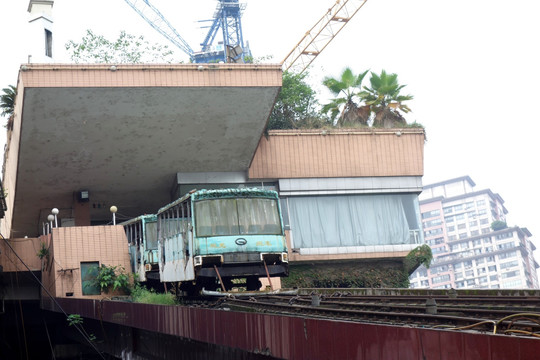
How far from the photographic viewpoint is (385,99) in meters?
39.2

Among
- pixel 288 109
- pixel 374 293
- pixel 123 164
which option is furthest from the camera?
pixel 288 109

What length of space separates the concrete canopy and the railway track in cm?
1512

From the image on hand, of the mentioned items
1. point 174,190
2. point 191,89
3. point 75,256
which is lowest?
point 75,256

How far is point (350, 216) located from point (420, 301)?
24.7 m

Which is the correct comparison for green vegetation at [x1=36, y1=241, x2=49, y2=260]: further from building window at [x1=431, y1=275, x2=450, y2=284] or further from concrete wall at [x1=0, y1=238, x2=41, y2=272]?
building window at [x1=431, y1=275, x2=450, y2=284]

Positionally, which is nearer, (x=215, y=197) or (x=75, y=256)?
(x=215, y=197)

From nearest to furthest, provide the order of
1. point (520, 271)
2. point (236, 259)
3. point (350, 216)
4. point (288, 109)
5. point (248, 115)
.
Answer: point (236, 259) < point (248, 115) < point (350, 216) < point (288, 109) < point (520, 271)

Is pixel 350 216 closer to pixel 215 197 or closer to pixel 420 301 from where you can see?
pixel 215 197

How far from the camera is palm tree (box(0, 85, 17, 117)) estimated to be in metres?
40.5

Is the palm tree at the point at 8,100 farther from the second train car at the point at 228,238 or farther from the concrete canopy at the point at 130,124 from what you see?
the second train car at the point at 228,238

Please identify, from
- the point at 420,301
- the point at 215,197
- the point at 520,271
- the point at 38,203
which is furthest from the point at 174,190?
the point at 520,271

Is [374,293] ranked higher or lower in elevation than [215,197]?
lower

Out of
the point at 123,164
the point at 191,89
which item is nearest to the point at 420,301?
the point at 191,89

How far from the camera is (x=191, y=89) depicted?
1144 inches
